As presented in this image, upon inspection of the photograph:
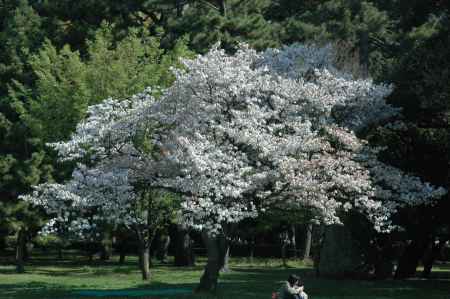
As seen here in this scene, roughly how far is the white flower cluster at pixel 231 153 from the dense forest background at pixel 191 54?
340 cm

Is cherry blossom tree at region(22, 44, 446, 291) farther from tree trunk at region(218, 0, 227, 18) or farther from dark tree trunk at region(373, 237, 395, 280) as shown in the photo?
tree trunk at region(218, 0, 227, 18)

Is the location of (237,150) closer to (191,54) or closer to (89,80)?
(89,80)

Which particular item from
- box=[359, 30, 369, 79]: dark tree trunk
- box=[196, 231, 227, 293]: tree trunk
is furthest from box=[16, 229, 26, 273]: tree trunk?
box=[359, 30, 369, 79]: dark tree trunk

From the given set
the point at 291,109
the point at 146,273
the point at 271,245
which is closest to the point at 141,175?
the point at 291,109

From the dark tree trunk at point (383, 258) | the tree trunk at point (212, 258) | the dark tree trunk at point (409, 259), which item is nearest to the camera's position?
the tree trunk at point (212, 258)

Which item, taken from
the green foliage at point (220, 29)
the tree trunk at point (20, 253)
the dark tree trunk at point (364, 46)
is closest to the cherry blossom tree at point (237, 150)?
the tree trunk at point (20, 253)

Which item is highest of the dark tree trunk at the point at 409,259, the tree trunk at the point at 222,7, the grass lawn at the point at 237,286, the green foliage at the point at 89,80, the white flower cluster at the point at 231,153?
the tree trunk at the point at 222,7

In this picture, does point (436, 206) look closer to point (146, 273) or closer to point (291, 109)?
point (291, 109)

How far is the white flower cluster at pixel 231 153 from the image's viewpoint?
20.0 m

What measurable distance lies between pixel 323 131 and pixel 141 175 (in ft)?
18.7

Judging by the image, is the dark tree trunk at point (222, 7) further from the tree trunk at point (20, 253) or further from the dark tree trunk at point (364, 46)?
the tree trunk at point (20, 253)

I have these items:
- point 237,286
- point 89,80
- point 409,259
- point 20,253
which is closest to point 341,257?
point 409,259

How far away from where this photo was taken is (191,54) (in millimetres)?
33625

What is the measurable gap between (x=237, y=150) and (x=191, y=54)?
13.5 m
